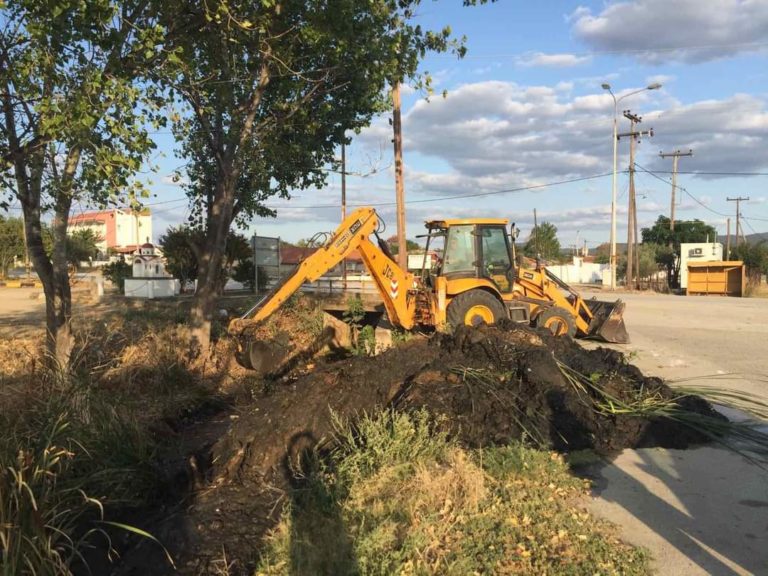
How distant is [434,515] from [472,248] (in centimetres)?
874

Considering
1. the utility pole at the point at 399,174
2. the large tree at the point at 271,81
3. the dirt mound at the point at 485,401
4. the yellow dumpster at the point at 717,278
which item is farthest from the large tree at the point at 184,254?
the yellow dumpster at the point at 717,278

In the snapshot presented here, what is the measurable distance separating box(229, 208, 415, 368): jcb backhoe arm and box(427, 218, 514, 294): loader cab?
3.08 ft

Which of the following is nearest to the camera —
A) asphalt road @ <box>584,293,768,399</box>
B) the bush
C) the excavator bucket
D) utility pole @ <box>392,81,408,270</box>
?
asphalt road @ <box>584,293,768,399</box>

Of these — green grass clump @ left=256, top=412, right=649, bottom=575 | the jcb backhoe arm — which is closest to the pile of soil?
green grass clump @ left=256, top=412, right=649, bottom=575

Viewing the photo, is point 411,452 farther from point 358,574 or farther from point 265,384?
point 265,384

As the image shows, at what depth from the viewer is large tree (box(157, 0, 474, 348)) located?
7918mm

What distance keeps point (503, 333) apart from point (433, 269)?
4.49m

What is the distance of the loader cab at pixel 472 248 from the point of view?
41.0ft

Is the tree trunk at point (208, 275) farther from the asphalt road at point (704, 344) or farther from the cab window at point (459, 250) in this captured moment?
the asphalt road at point (704, 344)

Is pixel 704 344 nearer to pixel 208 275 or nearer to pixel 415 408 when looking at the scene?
pixel 415 408

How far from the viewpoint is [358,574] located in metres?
3.73

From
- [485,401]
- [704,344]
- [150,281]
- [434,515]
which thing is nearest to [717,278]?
[704,344]

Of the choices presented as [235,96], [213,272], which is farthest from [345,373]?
Result: [235,96]

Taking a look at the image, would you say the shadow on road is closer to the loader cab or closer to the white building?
the loader cab
